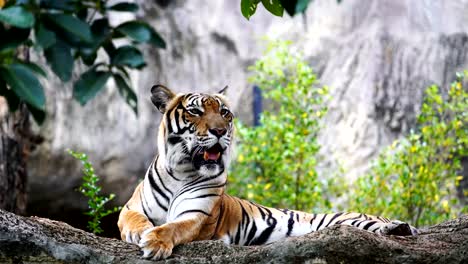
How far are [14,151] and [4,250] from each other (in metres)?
3.33

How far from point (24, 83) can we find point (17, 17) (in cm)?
14

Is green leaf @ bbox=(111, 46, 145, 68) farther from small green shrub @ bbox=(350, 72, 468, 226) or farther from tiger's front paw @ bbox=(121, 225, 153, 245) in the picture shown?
small green shrub @ bbox=(350, 72, 468, 226)

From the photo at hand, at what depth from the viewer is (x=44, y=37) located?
1595 millimetres

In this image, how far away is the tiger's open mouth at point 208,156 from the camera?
4.27 m

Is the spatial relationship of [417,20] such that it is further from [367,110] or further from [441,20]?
[367,110]

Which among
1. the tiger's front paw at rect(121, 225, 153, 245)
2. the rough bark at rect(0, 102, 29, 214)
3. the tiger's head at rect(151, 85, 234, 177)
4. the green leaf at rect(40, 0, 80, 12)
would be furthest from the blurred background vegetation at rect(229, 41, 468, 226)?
the green leaf at rect(40, 0, 80, 12)

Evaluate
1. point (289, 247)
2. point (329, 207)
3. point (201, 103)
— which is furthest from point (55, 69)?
point (329, 207)

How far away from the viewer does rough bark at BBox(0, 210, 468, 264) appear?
3.21 metres

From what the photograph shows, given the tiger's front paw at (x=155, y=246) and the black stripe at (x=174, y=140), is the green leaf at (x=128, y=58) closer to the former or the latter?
the tiger's front paw at (x=155, y=246)

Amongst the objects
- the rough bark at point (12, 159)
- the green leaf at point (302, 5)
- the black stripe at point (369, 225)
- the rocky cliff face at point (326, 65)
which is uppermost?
the rocky cliff face at point (326, 65)

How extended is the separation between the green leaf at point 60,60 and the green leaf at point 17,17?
84 millimetres

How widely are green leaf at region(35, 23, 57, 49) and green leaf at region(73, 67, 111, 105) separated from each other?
120 millimetres

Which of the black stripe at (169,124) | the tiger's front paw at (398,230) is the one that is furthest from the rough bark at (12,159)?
the tiger's front paw at (398,230)

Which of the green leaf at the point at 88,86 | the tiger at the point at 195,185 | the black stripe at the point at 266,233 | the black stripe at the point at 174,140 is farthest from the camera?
the black stripe at the point at 266,233
